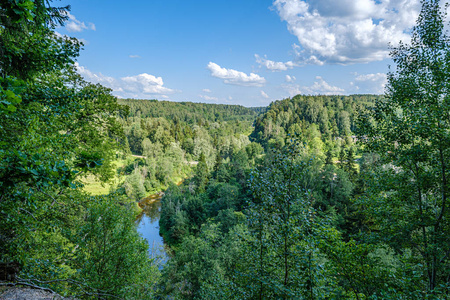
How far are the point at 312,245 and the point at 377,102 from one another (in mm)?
Result: 7035

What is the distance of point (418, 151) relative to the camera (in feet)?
24.0

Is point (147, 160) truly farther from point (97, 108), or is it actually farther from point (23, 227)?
point (23, 227)

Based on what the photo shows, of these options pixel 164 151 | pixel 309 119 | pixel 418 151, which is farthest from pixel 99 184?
pixel 309 119

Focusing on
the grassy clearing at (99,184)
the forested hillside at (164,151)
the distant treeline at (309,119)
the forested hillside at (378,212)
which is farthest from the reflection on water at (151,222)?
the distant treeline at (309,119)

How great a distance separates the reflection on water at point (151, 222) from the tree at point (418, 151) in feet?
93.6

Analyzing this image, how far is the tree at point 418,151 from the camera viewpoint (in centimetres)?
680

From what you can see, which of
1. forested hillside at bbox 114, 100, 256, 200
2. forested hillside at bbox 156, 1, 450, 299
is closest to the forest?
forested hillside at bbox 156, 1, 450, 299

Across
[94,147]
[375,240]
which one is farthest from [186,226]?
[375,240]

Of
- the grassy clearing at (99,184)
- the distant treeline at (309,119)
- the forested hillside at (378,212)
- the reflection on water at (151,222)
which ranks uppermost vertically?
the distant treeline at (309,119)

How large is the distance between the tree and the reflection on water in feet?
93.6

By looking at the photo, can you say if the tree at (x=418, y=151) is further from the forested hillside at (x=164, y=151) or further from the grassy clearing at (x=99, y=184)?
the forested hillside at (x=164, y=151)

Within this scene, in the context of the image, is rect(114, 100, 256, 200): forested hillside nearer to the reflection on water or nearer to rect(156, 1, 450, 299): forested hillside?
the reflection on water

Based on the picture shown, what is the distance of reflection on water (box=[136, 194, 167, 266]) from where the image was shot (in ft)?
108

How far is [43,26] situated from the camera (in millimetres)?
5754
